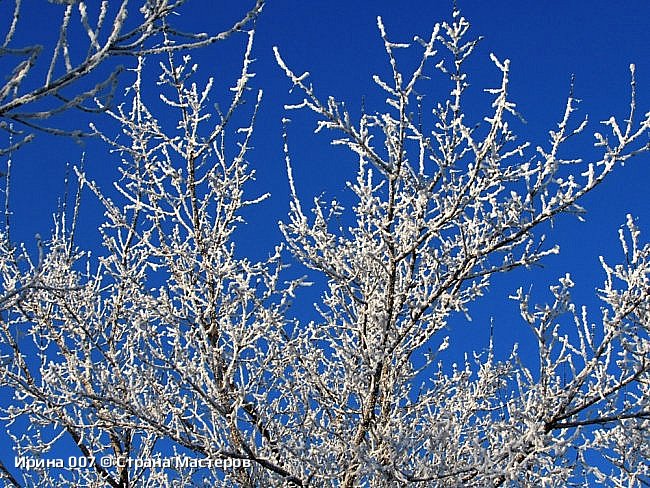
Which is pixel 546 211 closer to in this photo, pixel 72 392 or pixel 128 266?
pixel 72 392

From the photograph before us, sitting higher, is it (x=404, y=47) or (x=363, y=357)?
(x=404, y=47)

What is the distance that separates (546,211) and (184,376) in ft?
8.25

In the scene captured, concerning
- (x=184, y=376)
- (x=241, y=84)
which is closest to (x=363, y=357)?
(x=184, y=376)

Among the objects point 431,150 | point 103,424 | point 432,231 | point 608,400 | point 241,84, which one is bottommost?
point 103,424

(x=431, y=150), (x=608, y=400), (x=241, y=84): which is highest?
(x=241, y=84)

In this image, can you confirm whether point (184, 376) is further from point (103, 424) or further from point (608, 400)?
point (608, 400)

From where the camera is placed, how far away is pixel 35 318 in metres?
6.52

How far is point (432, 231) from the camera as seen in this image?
12.9 feet

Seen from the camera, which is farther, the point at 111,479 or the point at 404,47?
the point at 111,479

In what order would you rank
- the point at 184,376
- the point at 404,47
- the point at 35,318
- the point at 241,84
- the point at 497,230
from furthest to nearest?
1. the point at 35,318
2. the point at 241,84
3. the point at 184,376
4. the point at 497,230
5. the point at 404,47

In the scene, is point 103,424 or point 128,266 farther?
point 128,266

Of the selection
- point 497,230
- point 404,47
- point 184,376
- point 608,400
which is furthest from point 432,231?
point 184,376

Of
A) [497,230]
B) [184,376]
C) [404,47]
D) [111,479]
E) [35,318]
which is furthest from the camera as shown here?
[35,318]

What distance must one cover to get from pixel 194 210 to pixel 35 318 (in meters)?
2.17
